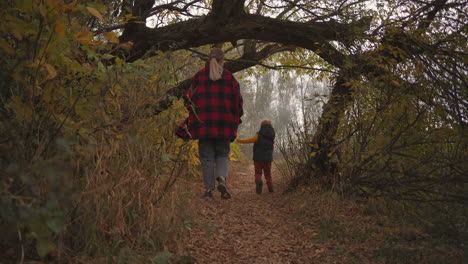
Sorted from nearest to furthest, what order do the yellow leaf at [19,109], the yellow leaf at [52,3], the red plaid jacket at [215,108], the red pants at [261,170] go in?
the yellow leaf at [52,3] → the yellow leaf at [19,109] → the red plaid jacket at [215,108] → the red pants at [261,170]

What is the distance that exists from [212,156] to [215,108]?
65 cm

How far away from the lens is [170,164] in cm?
357

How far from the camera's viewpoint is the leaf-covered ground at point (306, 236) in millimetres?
2918

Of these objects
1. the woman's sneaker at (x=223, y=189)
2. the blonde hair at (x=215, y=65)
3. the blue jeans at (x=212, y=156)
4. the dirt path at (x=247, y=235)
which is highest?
the blonde hair at (x=215, y=65)

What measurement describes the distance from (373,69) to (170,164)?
2.46 meters

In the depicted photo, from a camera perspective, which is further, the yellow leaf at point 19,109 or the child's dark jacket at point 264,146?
the child's dark jacket at point 264,146

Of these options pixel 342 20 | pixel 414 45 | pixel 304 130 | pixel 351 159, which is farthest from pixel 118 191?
pixel 304 130

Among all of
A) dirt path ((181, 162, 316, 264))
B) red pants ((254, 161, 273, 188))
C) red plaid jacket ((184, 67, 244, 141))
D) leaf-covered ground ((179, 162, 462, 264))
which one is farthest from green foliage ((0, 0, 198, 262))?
red pants ((254, 161, 273, 188))

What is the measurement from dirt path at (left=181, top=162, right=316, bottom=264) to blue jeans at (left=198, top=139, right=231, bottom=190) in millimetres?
376

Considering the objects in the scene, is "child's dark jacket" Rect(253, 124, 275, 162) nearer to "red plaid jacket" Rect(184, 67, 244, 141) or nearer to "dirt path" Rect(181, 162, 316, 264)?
"dirt path" Rect(181, 162, 316, 264)

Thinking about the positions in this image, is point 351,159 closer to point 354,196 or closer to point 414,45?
point 354,196

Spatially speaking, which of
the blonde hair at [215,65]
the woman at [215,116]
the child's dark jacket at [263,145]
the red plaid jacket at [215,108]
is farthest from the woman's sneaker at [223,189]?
the child's dark jacket at [263,145]

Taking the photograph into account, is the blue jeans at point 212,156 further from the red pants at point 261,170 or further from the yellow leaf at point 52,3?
the yellow leaf at point 52,3

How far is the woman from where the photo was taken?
4836mm
